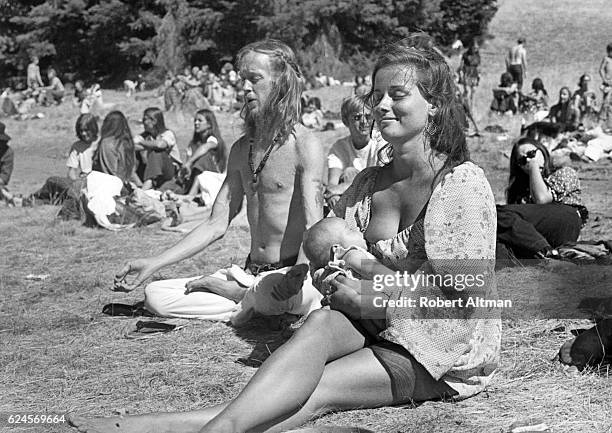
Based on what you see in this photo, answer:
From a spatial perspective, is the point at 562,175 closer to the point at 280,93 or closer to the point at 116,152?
the point at 280,93

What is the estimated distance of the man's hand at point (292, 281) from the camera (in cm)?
414

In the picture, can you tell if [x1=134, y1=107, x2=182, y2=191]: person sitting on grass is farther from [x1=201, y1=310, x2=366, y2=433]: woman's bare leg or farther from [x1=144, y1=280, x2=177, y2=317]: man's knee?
[x1=201, y1=310, x2=366, y2=433]: woman's bare leg

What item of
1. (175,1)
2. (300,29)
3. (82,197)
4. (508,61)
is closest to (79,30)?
(175,1)

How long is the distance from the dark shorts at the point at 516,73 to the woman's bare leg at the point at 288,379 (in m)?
18.9

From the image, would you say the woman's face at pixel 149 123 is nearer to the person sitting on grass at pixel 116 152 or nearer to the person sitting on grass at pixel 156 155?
the person sitting on grass at pixel 156 155

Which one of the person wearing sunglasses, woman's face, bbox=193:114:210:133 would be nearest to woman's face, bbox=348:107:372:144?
the person wearing sunglasses

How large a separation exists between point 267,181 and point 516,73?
59.0ft

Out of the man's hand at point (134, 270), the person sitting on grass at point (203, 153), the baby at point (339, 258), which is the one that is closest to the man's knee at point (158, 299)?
the man's hand at point (134, 270)

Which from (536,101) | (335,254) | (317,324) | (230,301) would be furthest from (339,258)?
(536,101)

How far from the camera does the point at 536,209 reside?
6156mm

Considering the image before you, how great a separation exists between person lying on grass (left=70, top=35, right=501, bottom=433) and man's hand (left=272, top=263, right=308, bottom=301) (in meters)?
0.66

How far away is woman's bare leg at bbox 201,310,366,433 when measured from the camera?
116 inches

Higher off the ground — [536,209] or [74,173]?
[536,209]

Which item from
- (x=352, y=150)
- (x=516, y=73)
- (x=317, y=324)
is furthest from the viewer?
(x=516, y=73)
